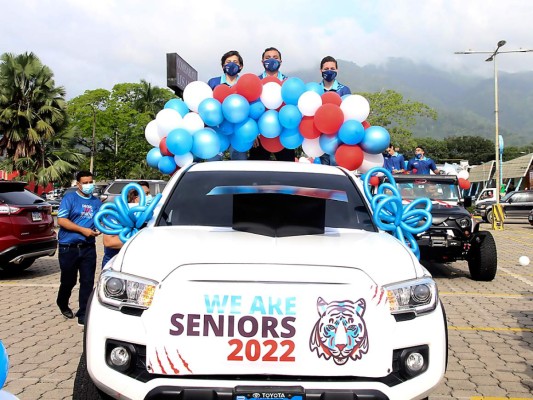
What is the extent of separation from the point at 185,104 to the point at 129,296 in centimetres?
396

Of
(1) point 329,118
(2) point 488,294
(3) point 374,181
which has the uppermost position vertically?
(1) point 329,118

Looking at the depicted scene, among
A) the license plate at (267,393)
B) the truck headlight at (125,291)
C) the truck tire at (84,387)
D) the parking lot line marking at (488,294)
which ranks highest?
the truck headlight at (125,291)

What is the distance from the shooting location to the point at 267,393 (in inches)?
97.7

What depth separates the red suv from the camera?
8633 millimetres

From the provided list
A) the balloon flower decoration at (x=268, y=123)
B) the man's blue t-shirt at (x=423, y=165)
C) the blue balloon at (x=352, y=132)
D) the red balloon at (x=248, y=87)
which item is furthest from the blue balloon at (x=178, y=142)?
the man's blue t-shirt at (x=423, y=165)

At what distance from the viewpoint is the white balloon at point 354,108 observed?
587 centimetres

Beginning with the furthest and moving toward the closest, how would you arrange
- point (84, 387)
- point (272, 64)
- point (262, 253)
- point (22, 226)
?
point (22, 226)
point (272, 64)
point (84, 387)
point (262, 253)

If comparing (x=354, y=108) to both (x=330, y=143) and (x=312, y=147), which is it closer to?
(x=330, y=143)

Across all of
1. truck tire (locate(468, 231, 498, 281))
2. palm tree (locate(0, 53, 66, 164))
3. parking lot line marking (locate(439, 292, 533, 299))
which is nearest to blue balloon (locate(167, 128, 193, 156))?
parking lot line marking (locate(439, 292, 533, 299))

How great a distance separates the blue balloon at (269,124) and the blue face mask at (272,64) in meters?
0.71

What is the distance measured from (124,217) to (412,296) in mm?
2388

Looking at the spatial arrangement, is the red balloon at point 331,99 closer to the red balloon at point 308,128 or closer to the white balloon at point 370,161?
the red balloon at point 308,128

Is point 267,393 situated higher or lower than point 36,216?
higher

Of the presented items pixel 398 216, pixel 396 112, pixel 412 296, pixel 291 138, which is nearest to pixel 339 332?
pixel 412 296
